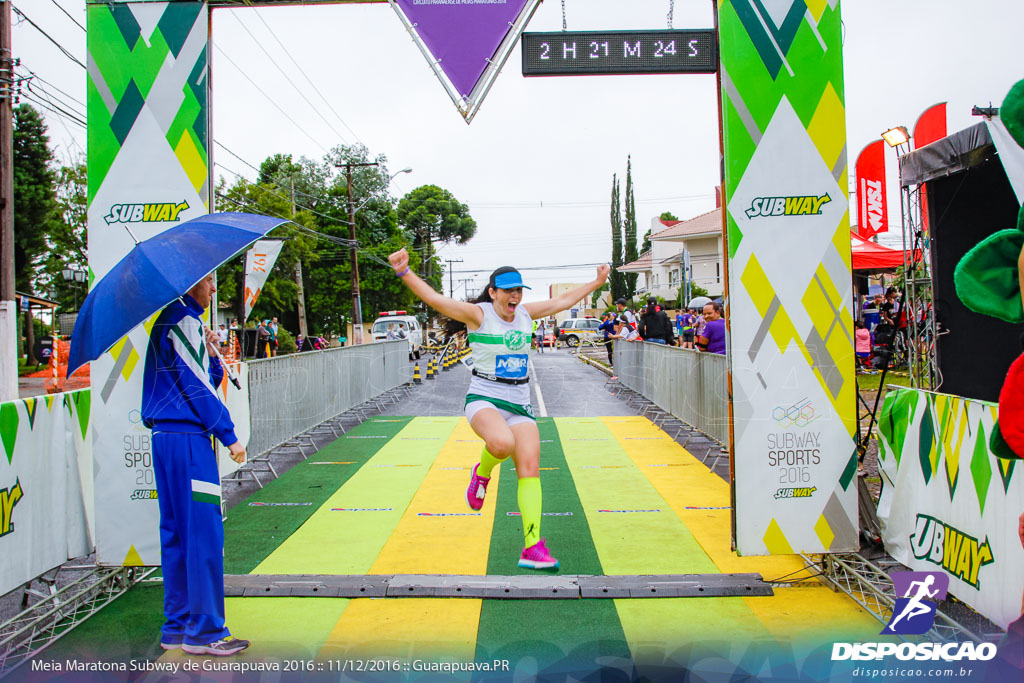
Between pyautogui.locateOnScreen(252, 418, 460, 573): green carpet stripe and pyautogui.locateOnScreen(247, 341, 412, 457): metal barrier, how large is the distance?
964 mm

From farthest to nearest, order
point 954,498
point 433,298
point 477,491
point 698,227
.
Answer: point 698,227 → point 477,491 → point 433,298 → point 954,498

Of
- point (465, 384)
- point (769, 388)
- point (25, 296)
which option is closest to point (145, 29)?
point (769, 388)

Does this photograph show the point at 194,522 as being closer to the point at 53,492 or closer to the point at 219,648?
the point at 219,648

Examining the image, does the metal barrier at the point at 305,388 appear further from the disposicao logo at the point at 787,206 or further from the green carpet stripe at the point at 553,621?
the disposicao logo at the point at 787,206

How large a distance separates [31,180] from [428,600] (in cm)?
3031

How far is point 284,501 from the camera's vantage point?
718cm

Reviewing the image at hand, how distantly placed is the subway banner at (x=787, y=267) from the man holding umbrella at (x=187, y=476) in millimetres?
3114

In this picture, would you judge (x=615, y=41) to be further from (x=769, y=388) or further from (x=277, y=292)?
(x=277, y=292)

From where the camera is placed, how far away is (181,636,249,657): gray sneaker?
366cm

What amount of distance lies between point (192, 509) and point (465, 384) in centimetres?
1741

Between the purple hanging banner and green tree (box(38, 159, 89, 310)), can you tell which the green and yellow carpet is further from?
green tree (box(38, 159, 89, 310))

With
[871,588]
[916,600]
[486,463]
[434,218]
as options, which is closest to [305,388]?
[486,463]

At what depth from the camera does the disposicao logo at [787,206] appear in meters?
4.67

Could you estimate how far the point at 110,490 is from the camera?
489 cm
